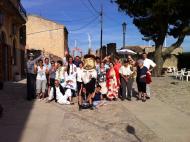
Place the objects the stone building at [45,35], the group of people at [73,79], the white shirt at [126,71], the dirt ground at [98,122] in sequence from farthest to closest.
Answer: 1. the stone building at [45,35]
2. the white shirt at [126,71]
3. the group of people at [73,79]
4. the dirt ground at [98,122]

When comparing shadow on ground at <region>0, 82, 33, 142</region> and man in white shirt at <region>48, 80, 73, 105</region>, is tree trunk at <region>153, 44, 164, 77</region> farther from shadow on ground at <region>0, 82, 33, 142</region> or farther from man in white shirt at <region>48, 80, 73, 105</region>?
man in white shirt at <region>48, 80, 73, 105</region>

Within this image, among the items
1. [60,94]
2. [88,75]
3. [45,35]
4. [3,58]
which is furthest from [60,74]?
[45,35]

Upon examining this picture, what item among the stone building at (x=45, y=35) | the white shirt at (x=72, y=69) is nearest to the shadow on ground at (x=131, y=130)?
the white shirt at (x=72, y=69)

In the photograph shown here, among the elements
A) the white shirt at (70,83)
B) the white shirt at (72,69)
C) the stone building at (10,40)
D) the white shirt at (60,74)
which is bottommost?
the white shirt at (70,83)

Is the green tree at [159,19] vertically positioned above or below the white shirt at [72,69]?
above

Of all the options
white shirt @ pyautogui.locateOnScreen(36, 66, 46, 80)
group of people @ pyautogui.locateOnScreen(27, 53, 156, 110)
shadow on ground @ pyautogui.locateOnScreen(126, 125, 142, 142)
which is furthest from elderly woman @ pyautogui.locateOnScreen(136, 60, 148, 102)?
shadow on ground @ pyautogui.locateOnScreen(126, 125, 142, 142)

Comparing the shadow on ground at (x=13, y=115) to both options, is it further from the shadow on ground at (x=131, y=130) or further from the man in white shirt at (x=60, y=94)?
the shadow on ground at (x=131, y=130)

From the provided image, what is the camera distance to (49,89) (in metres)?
17.8

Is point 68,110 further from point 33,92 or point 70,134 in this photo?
point 70,134

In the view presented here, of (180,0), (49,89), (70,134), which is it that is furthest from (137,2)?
(70,134)

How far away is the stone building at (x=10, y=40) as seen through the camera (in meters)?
27.1

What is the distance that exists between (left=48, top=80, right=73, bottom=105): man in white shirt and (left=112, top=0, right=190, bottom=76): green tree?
56.8 ft

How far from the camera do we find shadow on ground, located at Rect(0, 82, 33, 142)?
10.5m

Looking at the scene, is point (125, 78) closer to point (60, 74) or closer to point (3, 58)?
point (60, 74)
